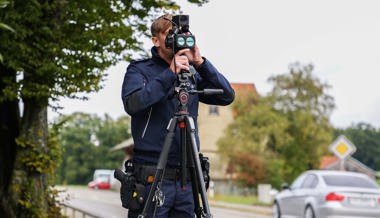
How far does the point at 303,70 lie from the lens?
6856 centimetres

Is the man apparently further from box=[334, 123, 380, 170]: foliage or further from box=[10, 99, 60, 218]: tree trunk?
box=[334, 123, 380, 170]: foliage

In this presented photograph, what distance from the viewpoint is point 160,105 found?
442 cm

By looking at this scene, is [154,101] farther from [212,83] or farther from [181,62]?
[212,83]

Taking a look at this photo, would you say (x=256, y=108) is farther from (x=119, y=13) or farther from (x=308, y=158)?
(x=119, y=13)

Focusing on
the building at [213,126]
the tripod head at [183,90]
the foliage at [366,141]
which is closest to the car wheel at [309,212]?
the tripod head at [183,90]

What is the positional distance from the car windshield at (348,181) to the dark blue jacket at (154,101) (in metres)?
12.7

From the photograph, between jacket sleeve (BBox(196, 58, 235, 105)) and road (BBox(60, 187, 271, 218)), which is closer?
jacket sleeve (BBox(196, 58, 235, 105))

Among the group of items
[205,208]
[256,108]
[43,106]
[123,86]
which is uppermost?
[256,108]

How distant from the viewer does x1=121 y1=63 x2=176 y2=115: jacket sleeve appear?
4.25 m

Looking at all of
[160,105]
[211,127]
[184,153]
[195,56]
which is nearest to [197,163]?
[184,153]

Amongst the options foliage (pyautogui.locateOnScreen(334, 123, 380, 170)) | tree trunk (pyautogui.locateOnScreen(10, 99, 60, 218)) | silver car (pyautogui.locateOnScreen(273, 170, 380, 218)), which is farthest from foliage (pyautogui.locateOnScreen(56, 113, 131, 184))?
tree trunk (pyautogui.locateOnScreen(10, 99, 60, 218))

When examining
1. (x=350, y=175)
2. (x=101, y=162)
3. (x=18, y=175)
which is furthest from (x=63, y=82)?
(x=101, y=162)

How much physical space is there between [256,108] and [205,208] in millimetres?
63146

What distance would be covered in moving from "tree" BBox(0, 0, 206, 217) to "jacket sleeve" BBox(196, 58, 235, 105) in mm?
8557
